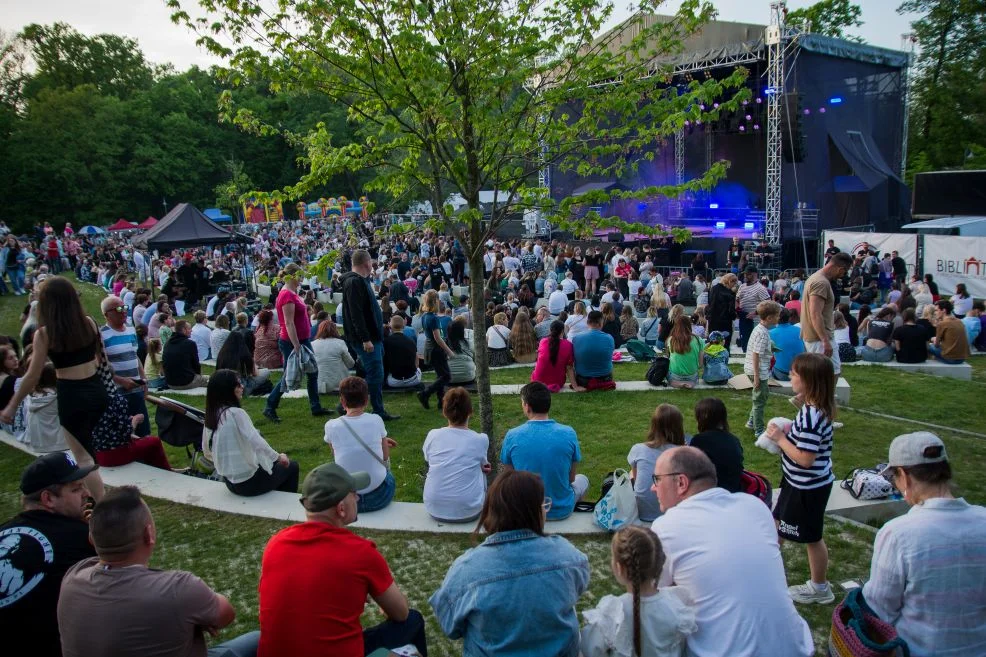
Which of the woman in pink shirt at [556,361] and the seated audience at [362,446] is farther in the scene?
the woman in pink shirt at [556,361]

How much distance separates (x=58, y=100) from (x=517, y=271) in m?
41.3

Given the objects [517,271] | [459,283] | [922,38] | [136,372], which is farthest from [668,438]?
[922,38]

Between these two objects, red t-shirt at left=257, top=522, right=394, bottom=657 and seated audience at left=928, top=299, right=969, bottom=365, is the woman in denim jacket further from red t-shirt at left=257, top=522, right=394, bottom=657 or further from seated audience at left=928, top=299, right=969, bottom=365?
seated audience at left=928, top=299, right=969, bottom=365

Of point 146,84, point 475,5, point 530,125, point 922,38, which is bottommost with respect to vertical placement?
point 530,125

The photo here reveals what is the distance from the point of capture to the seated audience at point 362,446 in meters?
5.09

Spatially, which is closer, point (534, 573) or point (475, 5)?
point (534, 573)

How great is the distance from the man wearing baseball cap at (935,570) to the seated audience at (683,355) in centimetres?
608

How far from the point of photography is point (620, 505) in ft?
15.4

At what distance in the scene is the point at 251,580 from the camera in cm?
441

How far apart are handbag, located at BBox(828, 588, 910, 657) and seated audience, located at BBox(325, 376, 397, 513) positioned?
3197mm

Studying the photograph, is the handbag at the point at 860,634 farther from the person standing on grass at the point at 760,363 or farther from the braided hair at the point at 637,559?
the person standing on grass at the point at 760,363

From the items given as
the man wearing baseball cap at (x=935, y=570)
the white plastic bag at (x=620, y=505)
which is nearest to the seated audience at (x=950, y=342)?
the white plastic bag at (x=620, y=505)

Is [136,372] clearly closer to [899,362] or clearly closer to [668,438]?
[668,438]

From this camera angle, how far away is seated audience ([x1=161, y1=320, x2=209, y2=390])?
368 inches
